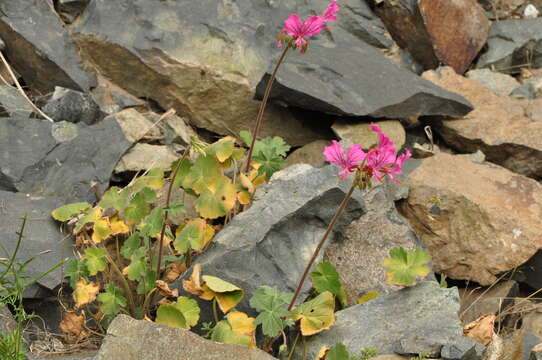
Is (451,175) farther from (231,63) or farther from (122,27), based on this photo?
(122,27)

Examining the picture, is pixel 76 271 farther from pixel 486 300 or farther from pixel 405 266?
pixel 486 300

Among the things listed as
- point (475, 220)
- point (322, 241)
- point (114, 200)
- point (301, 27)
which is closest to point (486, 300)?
point (475, 220)

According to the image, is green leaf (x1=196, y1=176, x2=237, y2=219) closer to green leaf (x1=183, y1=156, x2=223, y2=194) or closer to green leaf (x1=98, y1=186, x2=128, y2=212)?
green leaf (x1=183, y1=156, x2=223, y2=194)

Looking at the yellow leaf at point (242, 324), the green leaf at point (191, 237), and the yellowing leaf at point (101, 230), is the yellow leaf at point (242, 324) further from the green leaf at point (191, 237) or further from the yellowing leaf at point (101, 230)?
the yellowing leaf at point (101, 230)

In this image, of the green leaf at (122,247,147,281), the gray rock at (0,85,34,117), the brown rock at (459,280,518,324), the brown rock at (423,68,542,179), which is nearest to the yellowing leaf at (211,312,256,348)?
the green leaf at (122,247,147,281)

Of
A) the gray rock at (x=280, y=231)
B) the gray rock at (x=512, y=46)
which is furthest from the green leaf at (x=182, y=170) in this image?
the gray rock at (x=512, y=46)

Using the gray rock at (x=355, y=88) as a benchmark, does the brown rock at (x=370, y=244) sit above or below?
below
